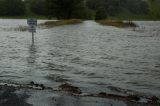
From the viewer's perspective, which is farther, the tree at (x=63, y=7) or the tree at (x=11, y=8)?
the tree at (x=11, y=8)

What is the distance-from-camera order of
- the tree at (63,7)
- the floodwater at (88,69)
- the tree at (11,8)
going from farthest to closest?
1. the tree at (11,8)
2. the tree at (63,7)
3. the floodwater at (88,69)

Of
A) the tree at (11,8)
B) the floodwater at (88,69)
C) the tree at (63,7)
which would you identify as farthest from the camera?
the tree at (11,8)

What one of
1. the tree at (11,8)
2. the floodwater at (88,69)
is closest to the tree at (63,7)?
the floodwater at (88,69)

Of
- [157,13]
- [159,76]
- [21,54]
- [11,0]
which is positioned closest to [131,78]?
[159,76]

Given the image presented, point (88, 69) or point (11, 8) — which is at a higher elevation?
point (88, 69)

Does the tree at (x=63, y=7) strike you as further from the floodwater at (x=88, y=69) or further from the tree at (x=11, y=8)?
the tree at (x=11, y=8)

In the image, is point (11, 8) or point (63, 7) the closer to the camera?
point (63, 7)

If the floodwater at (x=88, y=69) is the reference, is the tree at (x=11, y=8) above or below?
below

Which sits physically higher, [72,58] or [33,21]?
[33,21]

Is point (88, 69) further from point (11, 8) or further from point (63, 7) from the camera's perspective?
point (11, 8)

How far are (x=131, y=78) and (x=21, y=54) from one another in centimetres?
1015

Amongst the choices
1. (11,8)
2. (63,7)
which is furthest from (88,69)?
(11,8)

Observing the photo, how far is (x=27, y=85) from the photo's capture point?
15891 mm

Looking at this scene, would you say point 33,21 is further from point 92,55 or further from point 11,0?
point 11,0
